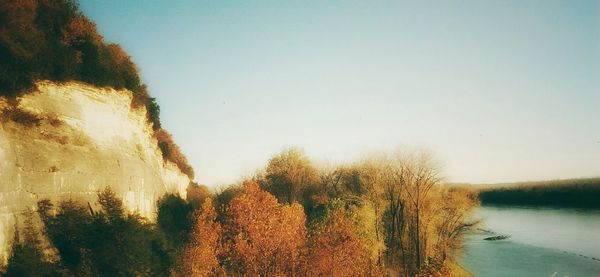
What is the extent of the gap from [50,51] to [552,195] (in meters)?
109

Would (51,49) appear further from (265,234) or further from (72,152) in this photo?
(265,234)

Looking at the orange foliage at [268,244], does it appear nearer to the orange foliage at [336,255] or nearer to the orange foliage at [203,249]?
the orange foliage at [336,255]

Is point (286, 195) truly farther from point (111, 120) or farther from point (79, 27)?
point (79, 27)

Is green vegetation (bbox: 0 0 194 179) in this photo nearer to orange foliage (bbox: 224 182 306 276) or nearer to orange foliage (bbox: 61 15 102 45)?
orange foliage (bbox: 61 15 102 45)

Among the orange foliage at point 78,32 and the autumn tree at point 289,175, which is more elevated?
the orange foliage at point 78,32

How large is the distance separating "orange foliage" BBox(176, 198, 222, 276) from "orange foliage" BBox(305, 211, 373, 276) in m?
8.40

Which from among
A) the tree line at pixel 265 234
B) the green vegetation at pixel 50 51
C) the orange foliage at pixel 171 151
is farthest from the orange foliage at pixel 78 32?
the orange foliage at pixel 171 151

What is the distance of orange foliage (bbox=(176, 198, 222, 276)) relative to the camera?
2605 centimetres

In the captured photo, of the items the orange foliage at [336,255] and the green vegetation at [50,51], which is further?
the orange foliage at [336,255]

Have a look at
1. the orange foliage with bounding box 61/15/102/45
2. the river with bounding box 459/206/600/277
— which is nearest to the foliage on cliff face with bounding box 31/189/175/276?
A: the orange foliage with bounding box 61/15/102/45

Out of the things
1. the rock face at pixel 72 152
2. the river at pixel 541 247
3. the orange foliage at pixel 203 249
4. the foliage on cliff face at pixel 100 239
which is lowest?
the river at pixel 541 247

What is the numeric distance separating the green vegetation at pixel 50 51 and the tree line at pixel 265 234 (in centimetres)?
627

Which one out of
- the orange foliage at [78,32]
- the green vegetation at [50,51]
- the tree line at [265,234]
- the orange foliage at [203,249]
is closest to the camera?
the green vegetation at [50,51]

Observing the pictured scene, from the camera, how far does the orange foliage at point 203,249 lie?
26.0m
